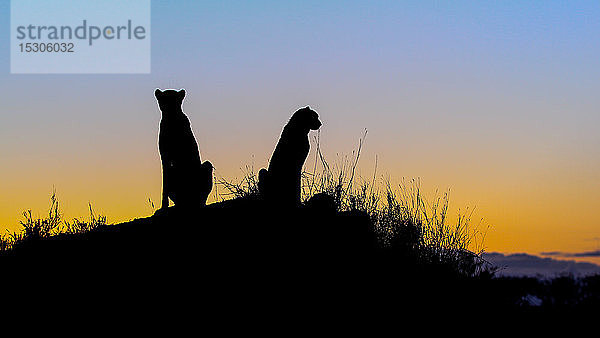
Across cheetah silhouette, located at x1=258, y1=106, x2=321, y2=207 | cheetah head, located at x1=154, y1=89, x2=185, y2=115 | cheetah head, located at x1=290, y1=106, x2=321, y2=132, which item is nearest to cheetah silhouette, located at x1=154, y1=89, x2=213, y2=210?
cheetah head, located at x1=154, y1=89, x2=185, y2=115

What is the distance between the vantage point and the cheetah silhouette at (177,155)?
30.3 feet

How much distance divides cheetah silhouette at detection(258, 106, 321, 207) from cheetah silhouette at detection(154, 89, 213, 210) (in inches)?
40.3

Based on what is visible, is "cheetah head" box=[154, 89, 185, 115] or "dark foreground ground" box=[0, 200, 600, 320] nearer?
"dark foreground ground" box=[0, 200, 600, 320]

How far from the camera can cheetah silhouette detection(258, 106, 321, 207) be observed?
9.42 m

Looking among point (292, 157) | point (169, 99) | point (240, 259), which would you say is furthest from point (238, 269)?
point (169, 99)

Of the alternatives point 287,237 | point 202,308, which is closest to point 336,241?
point 287,237

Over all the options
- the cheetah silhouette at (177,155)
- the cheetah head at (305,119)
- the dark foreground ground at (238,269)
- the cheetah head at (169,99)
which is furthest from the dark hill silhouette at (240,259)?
the cheetah head at (169,99)

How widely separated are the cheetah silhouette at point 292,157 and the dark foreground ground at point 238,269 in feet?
1.16

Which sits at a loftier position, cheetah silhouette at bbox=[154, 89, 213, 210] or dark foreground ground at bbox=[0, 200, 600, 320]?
cheetah silhouette at bbox=[154, 89, 213, 210]

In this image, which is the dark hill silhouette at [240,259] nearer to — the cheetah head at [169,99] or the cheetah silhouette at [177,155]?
the cheetah silhouette at [177,155]

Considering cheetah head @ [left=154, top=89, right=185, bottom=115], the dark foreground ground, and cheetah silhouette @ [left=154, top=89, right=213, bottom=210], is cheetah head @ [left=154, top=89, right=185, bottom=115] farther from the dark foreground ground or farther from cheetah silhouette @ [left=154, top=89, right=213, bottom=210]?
the dark foreground ground

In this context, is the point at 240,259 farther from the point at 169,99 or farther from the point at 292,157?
the point at 169,99

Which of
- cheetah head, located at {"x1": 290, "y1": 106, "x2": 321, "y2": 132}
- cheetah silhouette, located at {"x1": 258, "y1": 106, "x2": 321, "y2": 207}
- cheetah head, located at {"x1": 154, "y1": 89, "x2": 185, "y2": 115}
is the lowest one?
cheetah silhouette, located at {"x1": 258, "y1": 106, "x2": 321, "y2": 207}

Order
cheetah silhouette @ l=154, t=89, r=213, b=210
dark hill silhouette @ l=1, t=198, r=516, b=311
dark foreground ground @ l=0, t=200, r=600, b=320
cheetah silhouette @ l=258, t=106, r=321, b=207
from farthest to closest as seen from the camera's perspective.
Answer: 1. cheetah silhouette @ l=258, t=106, r=321, b=207
2. cheetah silhouette @ l=154, t=89, r=213, b=210
3. dark hill silhouette @ l=1, t=198, r=516, b=311
4. dark foreground ground @ l=0, t=200, r=600, b=320
